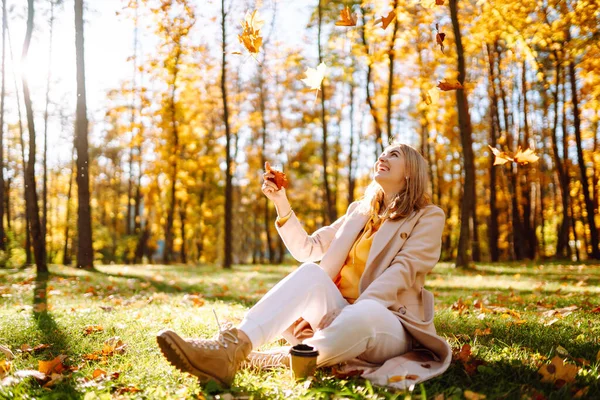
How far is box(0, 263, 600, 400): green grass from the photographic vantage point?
8.06 feet

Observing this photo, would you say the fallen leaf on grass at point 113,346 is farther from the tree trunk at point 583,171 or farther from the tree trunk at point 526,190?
the tree trunk at point 526,190

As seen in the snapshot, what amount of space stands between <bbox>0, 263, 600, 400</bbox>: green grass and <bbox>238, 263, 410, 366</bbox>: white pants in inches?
7.5

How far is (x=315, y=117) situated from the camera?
22.7 metres

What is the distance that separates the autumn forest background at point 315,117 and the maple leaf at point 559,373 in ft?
9.71

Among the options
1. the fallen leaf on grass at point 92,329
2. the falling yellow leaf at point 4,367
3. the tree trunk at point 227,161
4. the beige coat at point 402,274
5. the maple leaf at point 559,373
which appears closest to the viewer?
the maple leaf at point 559,373

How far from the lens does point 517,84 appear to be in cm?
1858

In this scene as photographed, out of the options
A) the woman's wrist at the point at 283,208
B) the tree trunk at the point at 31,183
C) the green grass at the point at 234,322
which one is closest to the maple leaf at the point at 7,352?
the green grass at the point at 234,322

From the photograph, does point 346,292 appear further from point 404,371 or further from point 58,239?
point 58,239

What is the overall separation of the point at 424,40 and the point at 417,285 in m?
13.6

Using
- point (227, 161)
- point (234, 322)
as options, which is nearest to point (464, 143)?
point (227, 161)

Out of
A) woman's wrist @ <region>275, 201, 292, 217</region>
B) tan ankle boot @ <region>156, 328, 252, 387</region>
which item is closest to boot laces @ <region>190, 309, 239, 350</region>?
tan ankle boot @ <region>156, 328, 252, 387</region>

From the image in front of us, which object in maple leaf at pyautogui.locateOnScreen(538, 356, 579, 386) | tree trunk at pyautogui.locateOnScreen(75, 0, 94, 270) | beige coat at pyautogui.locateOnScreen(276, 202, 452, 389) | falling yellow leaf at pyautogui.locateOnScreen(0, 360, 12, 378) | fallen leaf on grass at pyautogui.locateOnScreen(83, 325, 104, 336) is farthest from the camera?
tree trunk at pyautogui.locateOnScreen(75, 0, 94, 270)

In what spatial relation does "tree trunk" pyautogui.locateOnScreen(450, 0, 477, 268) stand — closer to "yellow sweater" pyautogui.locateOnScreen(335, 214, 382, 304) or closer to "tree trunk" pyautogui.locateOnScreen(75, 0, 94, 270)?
"tree trunk" pyautogui.locateOnScreen(75, 0, 94, 270)

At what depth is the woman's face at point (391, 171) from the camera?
10.6 ft
